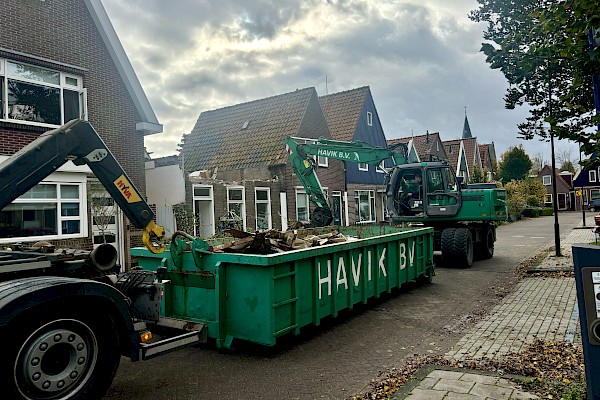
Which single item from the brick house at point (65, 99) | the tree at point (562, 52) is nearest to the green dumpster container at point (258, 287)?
the tree at point (562, 52)

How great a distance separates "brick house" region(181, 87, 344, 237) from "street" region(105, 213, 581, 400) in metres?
10.1

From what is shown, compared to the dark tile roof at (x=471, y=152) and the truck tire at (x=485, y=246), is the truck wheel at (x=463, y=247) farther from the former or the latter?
the dark tile roof at (x=471, y=152)

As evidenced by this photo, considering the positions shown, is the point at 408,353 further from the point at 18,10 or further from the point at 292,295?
the point at 18,10

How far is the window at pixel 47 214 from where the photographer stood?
10539 millimetres

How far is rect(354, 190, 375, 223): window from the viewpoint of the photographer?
88.6 feet

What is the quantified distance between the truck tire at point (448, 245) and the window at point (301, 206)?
914cm

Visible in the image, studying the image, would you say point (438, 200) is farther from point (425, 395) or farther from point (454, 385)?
point (425, 395)

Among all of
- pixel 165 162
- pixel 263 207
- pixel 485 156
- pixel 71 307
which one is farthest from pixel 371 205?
pixel 485 156

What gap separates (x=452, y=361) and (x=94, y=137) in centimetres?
454

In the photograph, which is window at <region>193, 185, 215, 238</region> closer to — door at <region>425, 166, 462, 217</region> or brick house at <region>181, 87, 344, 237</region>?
brick house at <region>181, 87, 344, 237</region>

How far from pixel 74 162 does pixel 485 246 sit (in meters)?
13.1

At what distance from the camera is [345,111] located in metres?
28.5

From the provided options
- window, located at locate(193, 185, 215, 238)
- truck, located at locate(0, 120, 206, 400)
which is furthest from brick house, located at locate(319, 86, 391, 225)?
truck, located at locate(0, 120, 206, 400)

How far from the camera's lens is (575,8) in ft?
12.4
